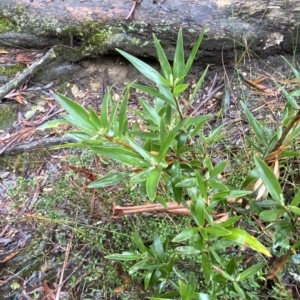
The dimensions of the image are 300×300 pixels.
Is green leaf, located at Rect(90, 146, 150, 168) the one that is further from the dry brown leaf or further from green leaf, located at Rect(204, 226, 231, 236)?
→ the dry brown leaf

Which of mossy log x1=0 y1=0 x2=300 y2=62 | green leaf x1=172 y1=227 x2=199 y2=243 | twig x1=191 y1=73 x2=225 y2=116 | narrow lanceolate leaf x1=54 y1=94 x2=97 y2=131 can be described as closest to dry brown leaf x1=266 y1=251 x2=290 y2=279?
green leaf x1=172 y1=227 x2=199 y2=243

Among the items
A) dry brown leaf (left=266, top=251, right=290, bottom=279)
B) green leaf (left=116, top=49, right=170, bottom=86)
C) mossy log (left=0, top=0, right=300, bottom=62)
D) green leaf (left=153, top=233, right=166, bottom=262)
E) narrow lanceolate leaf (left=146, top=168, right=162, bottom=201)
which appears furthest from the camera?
mossy log (left=0, top=0, right=300, bottom=62)

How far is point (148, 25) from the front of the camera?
→ 2189 mm

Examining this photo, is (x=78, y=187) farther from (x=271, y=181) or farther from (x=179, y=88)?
(x=271, y=181)

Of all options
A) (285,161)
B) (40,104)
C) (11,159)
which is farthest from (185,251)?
(40,104)

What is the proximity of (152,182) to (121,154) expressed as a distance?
11 centimetres

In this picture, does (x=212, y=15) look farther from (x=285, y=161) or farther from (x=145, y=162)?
(x=145, y=162)

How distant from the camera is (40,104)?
2354 millimetres

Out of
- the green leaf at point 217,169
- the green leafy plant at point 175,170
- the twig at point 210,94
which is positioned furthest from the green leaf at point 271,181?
the twig at point 210,94

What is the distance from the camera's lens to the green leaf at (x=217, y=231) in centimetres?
102

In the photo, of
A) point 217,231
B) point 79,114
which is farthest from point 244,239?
point 79,114

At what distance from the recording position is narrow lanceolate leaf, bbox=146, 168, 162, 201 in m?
0.98

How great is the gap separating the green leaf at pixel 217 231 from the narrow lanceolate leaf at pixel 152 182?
20 cm

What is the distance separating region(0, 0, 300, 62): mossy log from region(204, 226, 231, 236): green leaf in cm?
128
